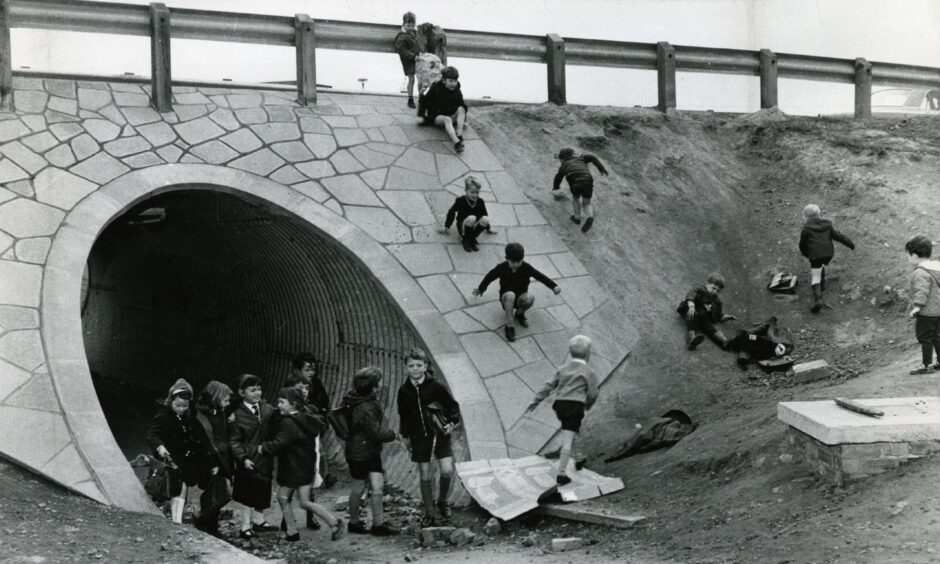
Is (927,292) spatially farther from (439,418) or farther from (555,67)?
(555,67)

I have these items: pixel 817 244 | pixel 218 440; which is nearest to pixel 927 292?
pixel 817 244

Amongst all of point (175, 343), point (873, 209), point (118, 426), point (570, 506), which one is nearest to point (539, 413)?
point (570, 506)

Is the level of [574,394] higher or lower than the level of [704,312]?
lower

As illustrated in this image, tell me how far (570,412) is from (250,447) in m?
2.63

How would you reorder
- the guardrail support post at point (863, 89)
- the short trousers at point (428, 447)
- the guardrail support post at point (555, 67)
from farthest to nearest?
the guardrail support post at point (863, 89), the guardrail support post at point (555, 67), the short trousers at point (428, 447)

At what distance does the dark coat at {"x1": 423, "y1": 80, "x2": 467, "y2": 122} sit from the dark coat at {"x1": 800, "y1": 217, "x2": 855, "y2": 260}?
466 cm

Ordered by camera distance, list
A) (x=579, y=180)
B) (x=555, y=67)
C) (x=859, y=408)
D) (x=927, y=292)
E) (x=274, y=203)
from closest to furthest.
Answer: (x=859, y=408) < (x=927, y=292) < (x=274, y=203) < (x=579, y=180) < (x=555, y=67)

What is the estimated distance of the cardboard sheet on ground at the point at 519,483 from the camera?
8031 mm

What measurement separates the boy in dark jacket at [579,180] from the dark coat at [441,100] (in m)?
1.53

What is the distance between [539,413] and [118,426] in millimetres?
7184

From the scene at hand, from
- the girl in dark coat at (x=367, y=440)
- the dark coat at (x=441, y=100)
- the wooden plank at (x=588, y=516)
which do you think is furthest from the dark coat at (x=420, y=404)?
the dark coat at (x=441, y=100)

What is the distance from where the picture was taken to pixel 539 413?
10109mm

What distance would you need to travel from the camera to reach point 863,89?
16.2 m

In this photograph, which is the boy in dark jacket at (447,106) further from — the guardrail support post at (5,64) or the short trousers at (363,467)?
the short trousers at (363,467)
